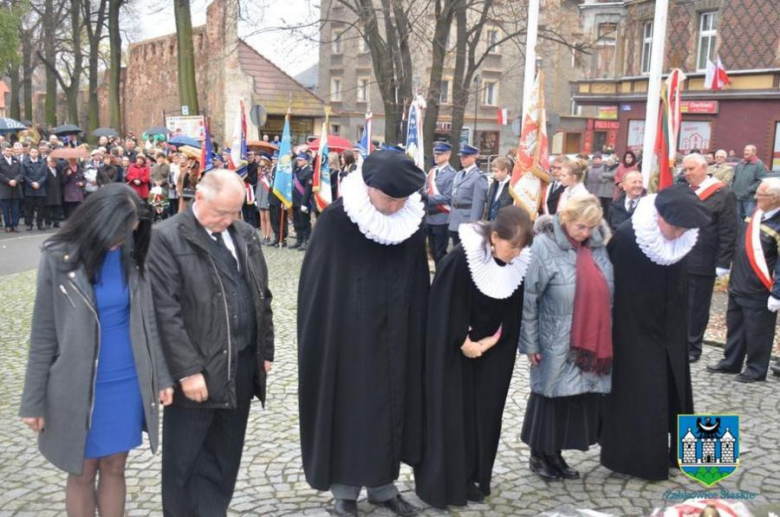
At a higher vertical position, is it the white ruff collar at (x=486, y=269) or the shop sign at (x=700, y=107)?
the shop sign at (x=700, y=107)

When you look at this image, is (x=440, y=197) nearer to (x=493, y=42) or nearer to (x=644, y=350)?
(x=644, y=350)

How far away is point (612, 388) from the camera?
16.0ft

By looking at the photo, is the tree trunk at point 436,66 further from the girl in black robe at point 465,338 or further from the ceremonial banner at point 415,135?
the girl in black robe at point 465,338

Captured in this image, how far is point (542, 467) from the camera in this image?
4.90 metres

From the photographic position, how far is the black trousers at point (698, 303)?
7457mm

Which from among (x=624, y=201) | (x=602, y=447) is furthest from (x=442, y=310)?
(x=624, y=201)

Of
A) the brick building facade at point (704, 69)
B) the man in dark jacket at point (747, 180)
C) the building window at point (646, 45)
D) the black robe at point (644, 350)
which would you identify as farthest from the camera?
the building window at point (646, 45)

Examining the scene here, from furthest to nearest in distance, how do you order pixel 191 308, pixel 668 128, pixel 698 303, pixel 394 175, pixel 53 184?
pixel 53 184 → pixel 668 128 → pixel 698 303 → pixel 394 175 → pixel 191 308

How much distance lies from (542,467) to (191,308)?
2.51 meters

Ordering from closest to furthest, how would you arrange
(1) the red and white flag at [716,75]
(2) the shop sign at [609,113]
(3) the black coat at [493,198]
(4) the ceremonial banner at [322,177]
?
(3) the black coat at [493,198] < (4) the ceremonial banner at [322,177] < (1) the red and white flag at [716,75] < (2) the shop sign at [609,113]

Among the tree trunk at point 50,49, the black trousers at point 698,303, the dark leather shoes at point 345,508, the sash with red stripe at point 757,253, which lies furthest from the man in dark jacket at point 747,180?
the tree trunk at point 50,49

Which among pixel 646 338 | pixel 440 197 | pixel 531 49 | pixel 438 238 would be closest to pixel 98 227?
pixel 646 338

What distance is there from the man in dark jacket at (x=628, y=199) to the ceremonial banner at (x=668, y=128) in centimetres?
66

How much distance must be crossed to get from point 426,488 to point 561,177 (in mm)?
6284
